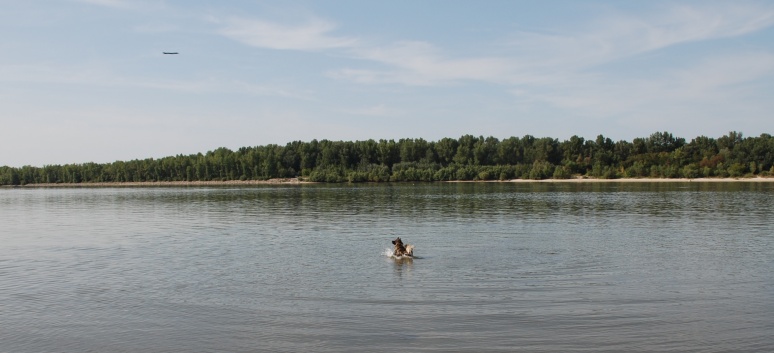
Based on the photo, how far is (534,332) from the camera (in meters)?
17.6

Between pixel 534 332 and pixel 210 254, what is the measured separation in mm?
21466

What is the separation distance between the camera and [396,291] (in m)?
23.4

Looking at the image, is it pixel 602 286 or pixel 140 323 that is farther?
pixel 602 286

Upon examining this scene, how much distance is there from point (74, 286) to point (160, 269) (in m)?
4.48

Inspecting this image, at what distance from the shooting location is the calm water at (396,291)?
1731 centimetres

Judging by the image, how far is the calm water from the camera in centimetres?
1731

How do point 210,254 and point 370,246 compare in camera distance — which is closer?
point 210,254

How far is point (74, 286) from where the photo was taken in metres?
25.3

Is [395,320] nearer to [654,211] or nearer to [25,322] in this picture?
[25,322]

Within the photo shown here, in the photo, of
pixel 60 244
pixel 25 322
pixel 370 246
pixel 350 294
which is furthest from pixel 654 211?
pixel 25 322

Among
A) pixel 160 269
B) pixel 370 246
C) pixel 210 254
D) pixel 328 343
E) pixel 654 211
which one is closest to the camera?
pixel 328 343

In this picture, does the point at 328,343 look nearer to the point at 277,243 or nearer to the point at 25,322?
the point at 25,322

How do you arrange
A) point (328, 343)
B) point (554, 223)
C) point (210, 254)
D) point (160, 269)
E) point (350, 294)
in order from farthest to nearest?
point (554, 223), point (210, 254), point (160, 269), point (350, 294), point (328, 343)

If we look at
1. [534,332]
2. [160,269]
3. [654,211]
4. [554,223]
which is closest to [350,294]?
[534,332]
